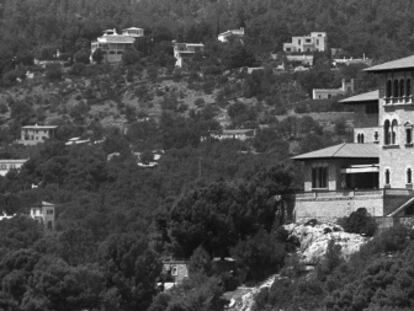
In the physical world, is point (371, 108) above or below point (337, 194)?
above

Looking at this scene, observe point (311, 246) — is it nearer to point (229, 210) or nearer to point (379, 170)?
point (229, 210)

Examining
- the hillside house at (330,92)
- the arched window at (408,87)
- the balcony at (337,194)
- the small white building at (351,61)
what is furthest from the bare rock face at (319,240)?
the small white building at (351,61)

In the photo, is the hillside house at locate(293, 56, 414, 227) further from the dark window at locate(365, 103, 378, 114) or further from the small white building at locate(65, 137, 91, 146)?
the small white building at locate(65, 137, 91, 146)

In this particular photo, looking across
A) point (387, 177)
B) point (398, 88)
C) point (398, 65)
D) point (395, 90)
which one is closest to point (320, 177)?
point (387, 177)

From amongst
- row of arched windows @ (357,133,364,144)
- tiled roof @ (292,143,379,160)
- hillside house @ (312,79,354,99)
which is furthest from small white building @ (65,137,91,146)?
tiled roof @ (292,143,379,160)

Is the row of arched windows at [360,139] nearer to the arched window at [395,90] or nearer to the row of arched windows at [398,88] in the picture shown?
the row of arched windows at [398,88]
